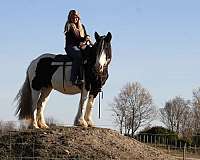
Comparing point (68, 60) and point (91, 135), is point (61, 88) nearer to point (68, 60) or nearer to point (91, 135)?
point (68, 60)

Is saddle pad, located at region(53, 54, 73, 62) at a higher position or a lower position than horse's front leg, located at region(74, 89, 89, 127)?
higher

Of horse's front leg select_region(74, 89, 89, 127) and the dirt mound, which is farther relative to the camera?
horse's front leg select_region(74, 89, 89, 127)

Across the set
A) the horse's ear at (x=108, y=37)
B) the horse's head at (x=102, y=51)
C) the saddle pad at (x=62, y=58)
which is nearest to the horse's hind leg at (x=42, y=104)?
the saddle pad at (x=62, y=58)

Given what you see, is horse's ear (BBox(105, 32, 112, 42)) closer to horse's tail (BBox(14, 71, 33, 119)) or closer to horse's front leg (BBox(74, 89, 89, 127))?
horse's front leg (BBox(74, 89, 89, 127))

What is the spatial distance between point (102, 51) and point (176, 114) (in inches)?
1876

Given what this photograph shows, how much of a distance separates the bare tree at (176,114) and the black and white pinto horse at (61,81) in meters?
41.8

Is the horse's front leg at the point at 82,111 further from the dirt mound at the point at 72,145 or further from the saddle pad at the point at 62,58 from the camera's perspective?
the saddle pad at the point at 62,58

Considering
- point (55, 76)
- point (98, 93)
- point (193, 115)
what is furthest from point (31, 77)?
point (193, 115)

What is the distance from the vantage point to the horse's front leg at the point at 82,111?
1220 centimetres

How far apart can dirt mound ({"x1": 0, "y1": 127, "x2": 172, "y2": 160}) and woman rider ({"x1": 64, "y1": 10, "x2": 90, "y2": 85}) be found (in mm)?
1284

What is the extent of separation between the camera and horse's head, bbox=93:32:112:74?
458 inches

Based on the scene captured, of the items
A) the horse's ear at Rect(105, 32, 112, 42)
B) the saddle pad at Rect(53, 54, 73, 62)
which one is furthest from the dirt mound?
the horse's ear at Rect(105, 32, 112, 42)

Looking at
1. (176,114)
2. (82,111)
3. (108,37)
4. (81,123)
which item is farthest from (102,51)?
(176,114)

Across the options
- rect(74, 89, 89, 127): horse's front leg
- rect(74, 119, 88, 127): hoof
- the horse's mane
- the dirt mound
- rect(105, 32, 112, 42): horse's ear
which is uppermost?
rect(105, 32, 112, 42): horse's ear
